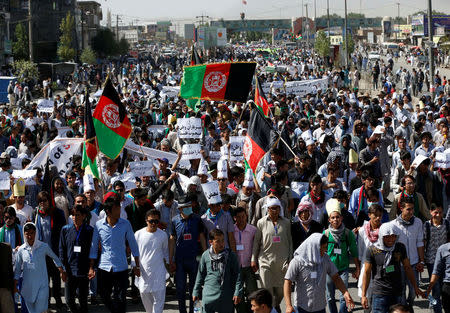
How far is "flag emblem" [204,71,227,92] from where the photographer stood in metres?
16.5

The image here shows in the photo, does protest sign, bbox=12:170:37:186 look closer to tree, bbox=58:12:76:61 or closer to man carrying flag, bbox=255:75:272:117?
man carrying flag, bbox=255:75:272:117

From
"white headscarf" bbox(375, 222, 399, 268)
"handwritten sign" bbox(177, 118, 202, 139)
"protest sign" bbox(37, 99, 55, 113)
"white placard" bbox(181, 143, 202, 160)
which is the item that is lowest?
"white headscarf" bbox(375, 222, 399, 268)

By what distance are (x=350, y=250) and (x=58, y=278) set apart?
349 cm

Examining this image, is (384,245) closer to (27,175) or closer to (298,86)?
(27,175)

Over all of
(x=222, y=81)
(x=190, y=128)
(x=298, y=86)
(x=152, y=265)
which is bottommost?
(x=152, y=265)

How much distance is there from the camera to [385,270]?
784 centimetres

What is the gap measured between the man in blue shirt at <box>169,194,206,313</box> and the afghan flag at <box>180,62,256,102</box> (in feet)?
23.9

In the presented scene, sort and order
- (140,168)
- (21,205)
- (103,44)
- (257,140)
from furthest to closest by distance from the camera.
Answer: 1. (103,44)
2. (140,168)
3. (257,140)
4. (21,205)

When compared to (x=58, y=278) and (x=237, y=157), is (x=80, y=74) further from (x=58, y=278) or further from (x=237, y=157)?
(x=58, y=278)

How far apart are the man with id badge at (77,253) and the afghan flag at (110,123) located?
299 cm

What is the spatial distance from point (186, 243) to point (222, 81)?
7687mm

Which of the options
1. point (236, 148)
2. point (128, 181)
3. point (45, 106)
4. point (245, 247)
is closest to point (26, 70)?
point (45, 106)

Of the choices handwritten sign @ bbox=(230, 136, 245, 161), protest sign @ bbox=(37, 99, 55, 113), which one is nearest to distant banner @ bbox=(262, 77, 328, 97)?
protest sign @ bbox=(37, 99, 55, 113)

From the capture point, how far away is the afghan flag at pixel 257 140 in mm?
11867
